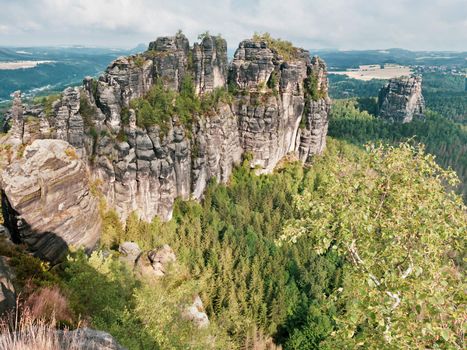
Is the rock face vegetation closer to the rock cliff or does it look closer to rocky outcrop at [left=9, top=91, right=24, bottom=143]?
rocky outcrop at [left=9, top=91, right=24, bottom=143]

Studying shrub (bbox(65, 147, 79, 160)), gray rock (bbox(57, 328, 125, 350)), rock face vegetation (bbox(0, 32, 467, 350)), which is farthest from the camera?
shrub (bbox(65, 147, 79, 160))

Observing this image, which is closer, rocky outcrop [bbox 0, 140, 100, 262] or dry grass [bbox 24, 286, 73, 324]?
dry grass [bbox 24, 286, 73, 324]

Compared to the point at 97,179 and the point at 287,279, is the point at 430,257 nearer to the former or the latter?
the point at 287,279

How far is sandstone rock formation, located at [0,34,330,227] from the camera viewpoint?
47656 millimetres

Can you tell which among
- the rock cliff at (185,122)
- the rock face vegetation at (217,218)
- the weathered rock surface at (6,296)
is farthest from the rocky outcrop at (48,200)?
the weathered rock surface at (6,296)

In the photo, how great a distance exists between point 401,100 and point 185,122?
354 ft

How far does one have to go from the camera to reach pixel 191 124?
61.2 m

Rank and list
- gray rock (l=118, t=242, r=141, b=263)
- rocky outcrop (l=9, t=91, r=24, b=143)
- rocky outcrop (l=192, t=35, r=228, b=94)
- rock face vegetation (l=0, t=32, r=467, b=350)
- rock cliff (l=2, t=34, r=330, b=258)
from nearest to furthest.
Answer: rock face vegetation (l=0, t=32, r=467, b=350)
rocky outcrop (l=9, t=91, r=24, b=143)
gray rock (l=118, t=242, r=141, b=263)
rock cliff (l=2, t=34, r=330, b=258)
rocky outcrop (l=192, t=35, r=228, b=94)

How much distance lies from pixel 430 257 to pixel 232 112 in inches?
2502

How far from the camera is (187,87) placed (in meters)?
65.1

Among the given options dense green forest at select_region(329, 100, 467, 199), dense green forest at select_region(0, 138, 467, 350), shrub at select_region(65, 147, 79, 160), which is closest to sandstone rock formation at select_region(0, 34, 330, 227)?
dense green forest at select_region(0, 138, 467, 350)

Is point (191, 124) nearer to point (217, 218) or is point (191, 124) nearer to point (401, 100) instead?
point (217, 218)

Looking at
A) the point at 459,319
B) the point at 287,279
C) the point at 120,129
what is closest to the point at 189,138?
the point at 120,129

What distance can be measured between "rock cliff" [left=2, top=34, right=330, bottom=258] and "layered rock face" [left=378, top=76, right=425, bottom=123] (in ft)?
206
